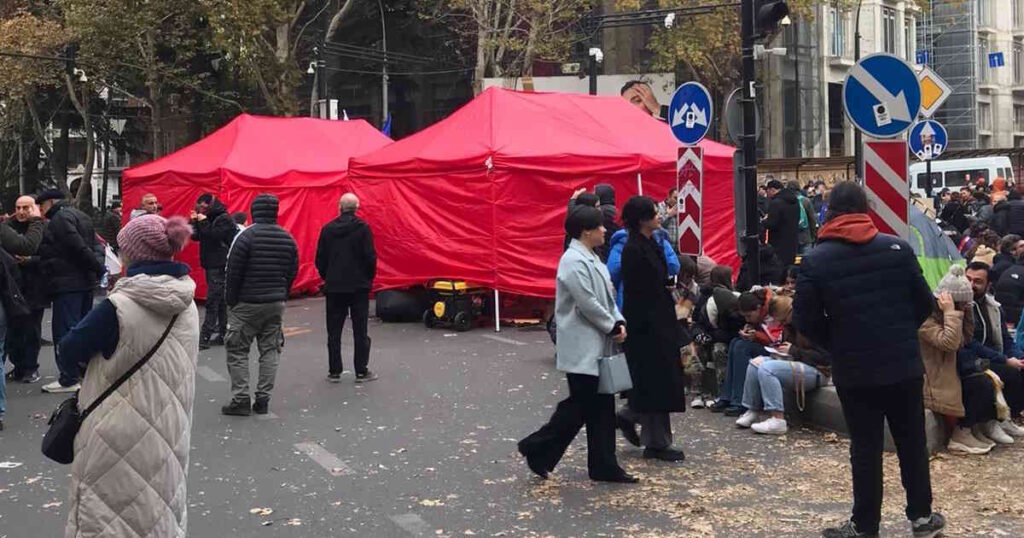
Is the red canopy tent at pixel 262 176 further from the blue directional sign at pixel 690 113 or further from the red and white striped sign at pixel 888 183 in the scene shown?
the red and white striped sign at pixel 888 183

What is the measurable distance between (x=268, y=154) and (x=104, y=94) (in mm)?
21950

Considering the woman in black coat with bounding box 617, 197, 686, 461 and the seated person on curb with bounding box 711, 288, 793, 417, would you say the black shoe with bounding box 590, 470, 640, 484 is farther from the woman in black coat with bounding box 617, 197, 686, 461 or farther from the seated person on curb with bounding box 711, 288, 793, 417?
the seated person on curb with bounding box 711, 288, 793, 417

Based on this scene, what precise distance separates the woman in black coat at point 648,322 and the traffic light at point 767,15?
4.65 meters

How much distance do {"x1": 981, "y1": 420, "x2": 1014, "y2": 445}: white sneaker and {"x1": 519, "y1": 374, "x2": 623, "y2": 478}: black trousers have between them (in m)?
2.94

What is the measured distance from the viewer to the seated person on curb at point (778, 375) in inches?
356

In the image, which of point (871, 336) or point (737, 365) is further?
point (737, 365)

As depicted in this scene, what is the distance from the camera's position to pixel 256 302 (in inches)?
394

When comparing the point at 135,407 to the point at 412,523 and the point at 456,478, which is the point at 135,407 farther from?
the point at 456,478

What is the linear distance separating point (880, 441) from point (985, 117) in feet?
191

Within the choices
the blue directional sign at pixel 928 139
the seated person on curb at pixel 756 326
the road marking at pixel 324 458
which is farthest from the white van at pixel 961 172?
the road marking at pixel 324 458

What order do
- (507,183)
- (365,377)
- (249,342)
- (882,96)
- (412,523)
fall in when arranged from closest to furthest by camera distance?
1. (412,523)
2. (882,96)
3. (249,342)
4. (365,377)
5. (507,183)

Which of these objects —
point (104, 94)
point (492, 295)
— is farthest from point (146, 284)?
point (104, 94)

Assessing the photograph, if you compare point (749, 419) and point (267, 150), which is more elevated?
point (267, 150)

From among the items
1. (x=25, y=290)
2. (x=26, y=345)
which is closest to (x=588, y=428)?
(x=25, y=290)
